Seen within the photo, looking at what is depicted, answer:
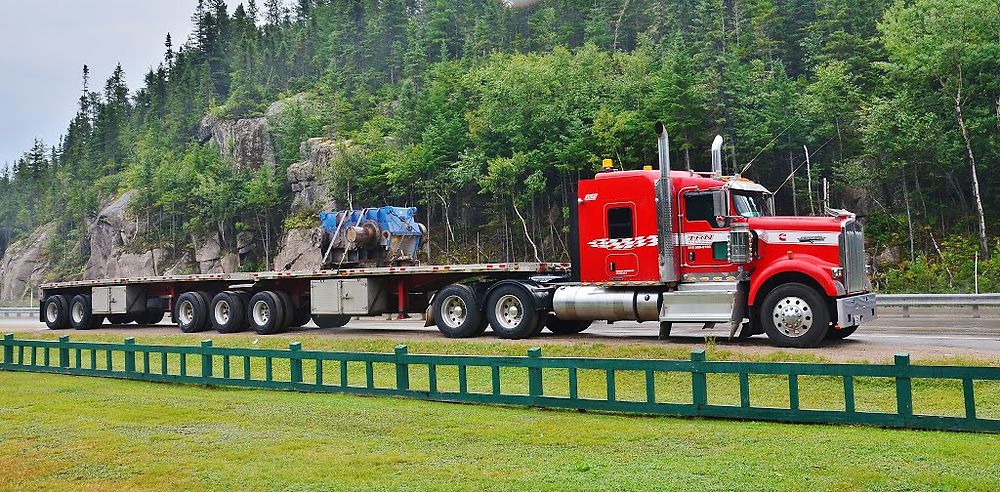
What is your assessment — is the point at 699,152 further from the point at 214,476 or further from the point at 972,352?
the point at 214,476

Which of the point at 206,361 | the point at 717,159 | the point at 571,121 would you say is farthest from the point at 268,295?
the point at 571,121

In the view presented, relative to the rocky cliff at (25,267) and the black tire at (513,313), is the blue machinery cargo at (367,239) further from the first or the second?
the rocky cliff at (25,267)

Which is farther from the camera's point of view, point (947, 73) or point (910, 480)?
point (947, 73)

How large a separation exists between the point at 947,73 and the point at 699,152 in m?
12.5

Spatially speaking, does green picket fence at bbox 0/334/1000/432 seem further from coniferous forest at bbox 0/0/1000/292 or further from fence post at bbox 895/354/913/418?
coniferous forest at bbox 0/0/1000/292

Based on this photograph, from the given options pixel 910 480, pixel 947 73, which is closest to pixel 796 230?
pixel 910 480

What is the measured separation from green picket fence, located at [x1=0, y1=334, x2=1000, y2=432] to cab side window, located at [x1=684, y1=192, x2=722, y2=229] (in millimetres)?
3768

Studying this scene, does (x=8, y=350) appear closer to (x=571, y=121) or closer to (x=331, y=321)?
(x=331, y=321)

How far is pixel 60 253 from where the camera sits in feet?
338

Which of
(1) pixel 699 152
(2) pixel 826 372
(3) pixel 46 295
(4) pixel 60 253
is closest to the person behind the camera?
(2) pixel 826 372

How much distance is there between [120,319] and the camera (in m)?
29.2

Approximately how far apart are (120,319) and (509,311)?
1631 centimetres

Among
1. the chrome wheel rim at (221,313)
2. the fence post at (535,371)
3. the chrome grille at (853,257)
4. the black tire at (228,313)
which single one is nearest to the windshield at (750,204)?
the chrome grille at (853,257)

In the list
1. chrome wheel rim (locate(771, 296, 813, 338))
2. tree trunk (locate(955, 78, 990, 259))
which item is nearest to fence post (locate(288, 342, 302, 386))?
chrome wheel rim (locate(771, 296, 813, 338))
